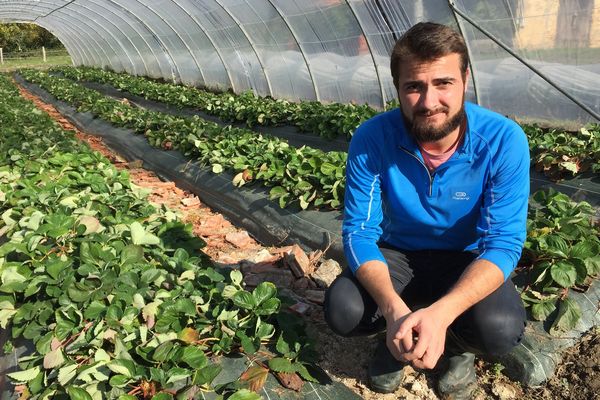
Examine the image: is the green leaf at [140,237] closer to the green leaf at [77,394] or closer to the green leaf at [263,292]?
the green leaf at [263,292]

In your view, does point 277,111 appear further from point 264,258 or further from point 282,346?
point 282,346

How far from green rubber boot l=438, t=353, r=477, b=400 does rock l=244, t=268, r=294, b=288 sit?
4.64ft

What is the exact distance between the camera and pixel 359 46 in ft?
26.4

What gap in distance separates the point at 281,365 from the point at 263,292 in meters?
0.40

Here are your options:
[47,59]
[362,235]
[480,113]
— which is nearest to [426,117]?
[480,113]

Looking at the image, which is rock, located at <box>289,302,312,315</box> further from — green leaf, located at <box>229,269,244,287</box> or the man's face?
the man's face

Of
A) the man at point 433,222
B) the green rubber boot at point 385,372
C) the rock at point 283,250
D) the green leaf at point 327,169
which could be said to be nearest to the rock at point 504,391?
the man at point 433,222

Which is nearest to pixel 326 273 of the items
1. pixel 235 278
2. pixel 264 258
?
pixel 264 258

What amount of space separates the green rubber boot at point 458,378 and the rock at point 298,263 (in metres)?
1.39

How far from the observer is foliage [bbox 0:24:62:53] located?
44.9 metres

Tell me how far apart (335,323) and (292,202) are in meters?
2.29

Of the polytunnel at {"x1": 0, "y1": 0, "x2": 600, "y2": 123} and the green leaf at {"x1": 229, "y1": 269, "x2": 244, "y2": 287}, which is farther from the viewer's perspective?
the polytunnel at {"x1": 0, "y1": 0, "x2": 600, "y2": 123}

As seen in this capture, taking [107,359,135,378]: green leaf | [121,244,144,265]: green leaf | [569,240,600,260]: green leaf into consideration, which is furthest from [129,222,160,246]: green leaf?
[569,240,600,260]: green leaf

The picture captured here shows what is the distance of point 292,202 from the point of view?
4.52m
